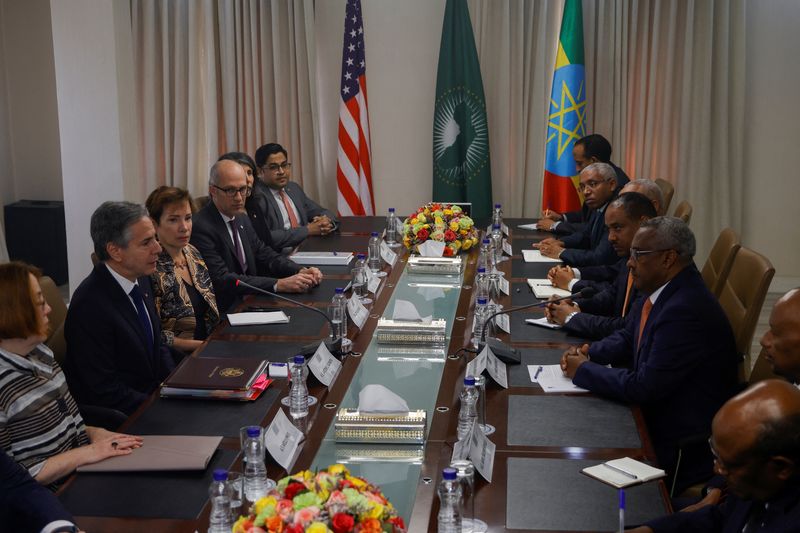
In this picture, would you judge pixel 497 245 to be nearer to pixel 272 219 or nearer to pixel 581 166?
pixel 581 166

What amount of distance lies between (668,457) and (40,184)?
21.7 feet

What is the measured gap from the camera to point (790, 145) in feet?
24.3

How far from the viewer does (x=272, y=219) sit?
6055 millimetres

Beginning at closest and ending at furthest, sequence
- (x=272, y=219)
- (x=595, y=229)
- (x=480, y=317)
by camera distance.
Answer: (x=480, y=317)
(x=595, y=229)
(x=272, y=219)

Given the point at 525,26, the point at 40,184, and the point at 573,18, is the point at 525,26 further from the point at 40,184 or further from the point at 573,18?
the point at 40,184

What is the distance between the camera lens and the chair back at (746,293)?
3902mm

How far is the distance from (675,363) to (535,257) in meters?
2.25

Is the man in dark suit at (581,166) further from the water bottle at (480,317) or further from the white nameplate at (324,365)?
the white nameplate at (324,365)

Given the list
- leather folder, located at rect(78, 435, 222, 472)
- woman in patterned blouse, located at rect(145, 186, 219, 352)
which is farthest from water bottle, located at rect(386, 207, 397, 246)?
leather folder, located at rect(78, 435, 222, 472)

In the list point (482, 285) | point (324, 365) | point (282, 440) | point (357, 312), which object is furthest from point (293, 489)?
point (482, 285)

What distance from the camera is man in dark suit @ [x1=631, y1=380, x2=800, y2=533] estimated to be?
189 centimetres

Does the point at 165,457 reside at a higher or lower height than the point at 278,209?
lower

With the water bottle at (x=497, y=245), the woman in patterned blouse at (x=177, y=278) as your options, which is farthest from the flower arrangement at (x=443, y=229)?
the woman in patterned blouse at (x=177, y=278)

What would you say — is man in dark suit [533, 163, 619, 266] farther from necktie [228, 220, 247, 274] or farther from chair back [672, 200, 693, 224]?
necktie [228, 220, 247, 274]
